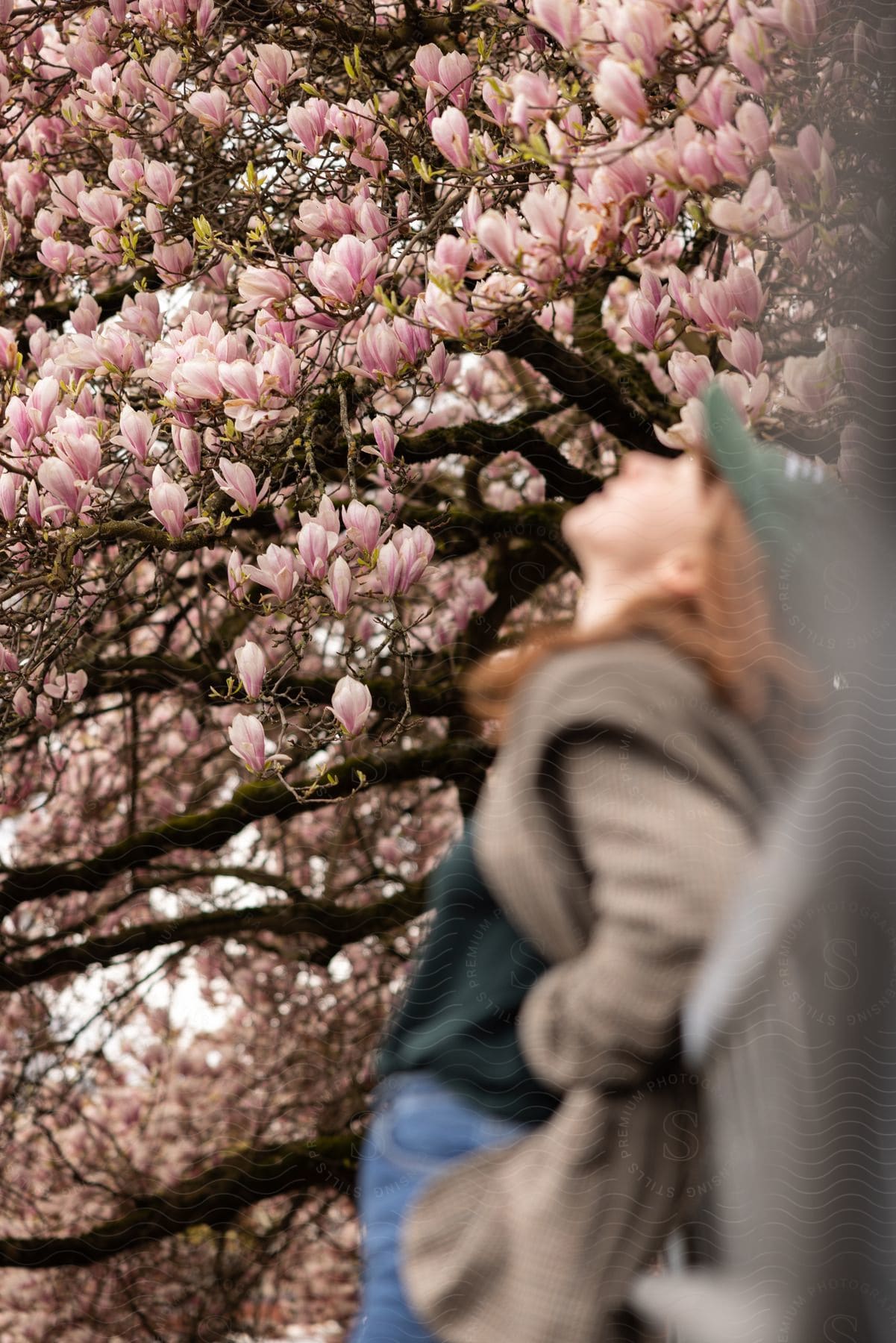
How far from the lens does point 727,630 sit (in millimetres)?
722

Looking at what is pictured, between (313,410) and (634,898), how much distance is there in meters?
0.70

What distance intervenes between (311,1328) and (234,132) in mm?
1891

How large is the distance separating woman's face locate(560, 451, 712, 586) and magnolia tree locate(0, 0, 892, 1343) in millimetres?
94

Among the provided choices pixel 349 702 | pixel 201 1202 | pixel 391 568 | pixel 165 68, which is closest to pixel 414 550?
pixel 391 568

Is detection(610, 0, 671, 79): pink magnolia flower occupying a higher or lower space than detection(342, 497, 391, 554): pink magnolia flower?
higher

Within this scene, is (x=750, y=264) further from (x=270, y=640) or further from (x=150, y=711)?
(x=150, y=711)

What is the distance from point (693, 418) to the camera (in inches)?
40.4

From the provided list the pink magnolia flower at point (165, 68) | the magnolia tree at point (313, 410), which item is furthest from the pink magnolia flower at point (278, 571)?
the pink magnolia flower at point (165, 68)

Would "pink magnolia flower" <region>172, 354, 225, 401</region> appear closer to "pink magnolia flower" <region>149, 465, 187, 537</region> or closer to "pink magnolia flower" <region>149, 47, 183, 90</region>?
"pink magnolia flower" <region>149, 465, 187, 537</region>

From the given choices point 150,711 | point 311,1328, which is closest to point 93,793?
point 150,711

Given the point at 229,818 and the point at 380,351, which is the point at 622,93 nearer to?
the point at 380,351

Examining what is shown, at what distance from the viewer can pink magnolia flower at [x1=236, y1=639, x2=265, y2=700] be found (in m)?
1.06

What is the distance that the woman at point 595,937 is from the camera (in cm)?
68

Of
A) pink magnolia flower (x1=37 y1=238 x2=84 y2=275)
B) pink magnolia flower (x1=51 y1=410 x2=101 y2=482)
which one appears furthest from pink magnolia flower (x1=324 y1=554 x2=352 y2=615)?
pink magnolia flower (x1=37 y1=238 x2=84 y2=275)
